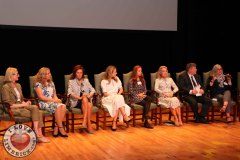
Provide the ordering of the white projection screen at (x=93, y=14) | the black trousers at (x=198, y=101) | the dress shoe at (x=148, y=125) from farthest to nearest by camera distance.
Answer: the white projection screen at (x=93, y=14), the black trousers at (x=198, y=101), the dress shoe at (x=148, y=125)

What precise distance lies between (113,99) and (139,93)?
0.63 meters

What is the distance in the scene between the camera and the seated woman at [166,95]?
693 centimetres

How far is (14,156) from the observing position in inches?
190

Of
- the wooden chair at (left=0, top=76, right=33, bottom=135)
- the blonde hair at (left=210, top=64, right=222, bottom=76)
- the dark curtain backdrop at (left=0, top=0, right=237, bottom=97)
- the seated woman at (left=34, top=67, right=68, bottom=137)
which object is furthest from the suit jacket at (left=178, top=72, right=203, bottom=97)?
the wooden chair at (left=0, top=76, right=33, bottom=135)

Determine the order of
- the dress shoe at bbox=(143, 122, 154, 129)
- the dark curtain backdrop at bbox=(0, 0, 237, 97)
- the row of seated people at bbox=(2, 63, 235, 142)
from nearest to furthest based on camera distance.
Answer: the row of seated people at bbox=(2, 63, 235, 142), the dress shoe at bbox=(143, 122, 154, 129), the dark curtain backdrop at bbox=(0, 0, 237, 97)

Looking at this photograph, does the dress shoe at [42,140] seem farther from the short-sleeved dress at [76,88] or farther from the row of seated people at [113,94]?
the short-sleeved dress at [76,88]

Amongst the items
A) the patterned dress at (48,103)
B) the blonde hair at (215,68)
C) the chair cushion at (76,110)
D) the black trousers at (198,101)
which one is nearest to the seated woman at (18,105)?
the patterned dress at (48,103)

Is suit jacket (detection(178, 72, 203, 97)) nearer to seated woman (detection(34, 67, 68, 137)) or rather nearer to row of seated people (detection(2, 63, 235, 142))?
row of seated people (detection(2, 63, 235, 142))

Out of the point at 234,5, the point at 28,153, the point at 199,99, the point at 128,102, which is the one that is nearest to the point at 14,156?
the point at 28,153

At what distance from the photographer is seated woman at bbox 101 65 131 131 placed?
21.3 feet

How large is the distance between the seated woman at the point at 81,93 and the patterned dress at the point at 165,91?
4.21 ft

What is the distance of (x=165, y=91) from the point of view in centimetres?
712

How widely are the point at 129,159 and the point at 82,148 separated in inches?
31.7

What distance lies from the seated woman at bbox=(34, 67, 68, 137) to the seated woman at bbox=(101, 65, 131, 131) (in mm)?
858
